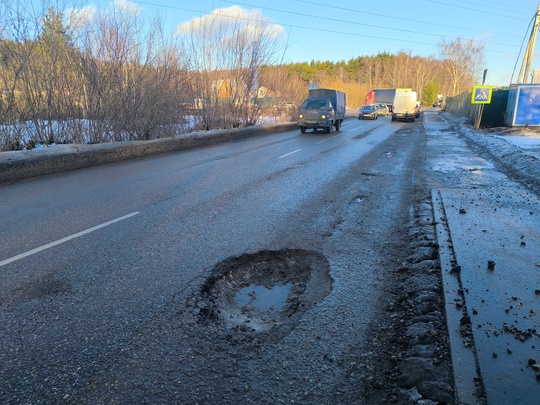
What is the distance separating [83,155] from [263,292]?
9.41 metres

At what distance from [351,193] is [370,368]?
17.2ft

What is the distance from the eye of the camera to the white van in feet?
123

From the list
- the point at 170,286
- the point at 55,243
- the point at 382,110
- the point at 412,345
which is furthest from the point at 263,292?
the point at 382,110

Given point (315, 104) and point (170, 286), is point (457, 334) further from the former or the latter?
point (315, 104)

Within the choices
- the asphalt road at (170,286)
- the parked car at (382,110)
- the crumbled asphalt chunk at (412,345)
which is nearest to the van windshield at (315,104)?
the asphalt road at (170,286)

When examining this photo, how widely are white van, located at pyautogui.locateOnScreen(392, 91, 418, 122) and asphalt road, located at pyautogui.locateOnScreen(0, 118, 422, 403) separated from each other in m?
32.4

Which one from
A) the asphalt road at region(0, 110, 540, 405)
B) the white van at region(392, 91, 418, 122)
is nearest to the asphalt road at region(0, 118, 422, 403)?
the asphalt road at region(0, 110, 540, 405)

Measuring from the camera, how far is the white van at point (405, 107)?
37.4 metres

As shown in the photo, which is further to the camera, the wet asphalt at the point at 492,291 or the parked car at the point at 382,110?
the parked car at the point at 382,110

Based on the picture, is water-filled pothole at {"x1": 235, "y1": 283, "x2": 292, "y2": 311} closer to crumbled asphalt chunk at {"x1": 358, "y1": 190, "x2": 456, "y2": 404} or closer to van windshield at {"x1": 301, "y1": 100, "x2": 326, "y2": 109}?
crumbled asphalt chunk at {"x1": 358, "y1": 190, "x2": 456, "y2": 404}

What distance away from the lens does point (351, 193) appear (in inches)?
295

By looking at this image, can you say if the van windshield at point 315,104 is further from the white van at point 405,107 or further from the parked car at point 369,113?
the parked car at point 369,113

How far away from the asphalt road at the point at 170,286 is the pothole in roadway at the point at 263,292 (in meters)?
0.06

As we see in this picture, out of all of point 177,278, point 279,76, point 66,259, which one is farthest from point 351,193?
point 279,76
